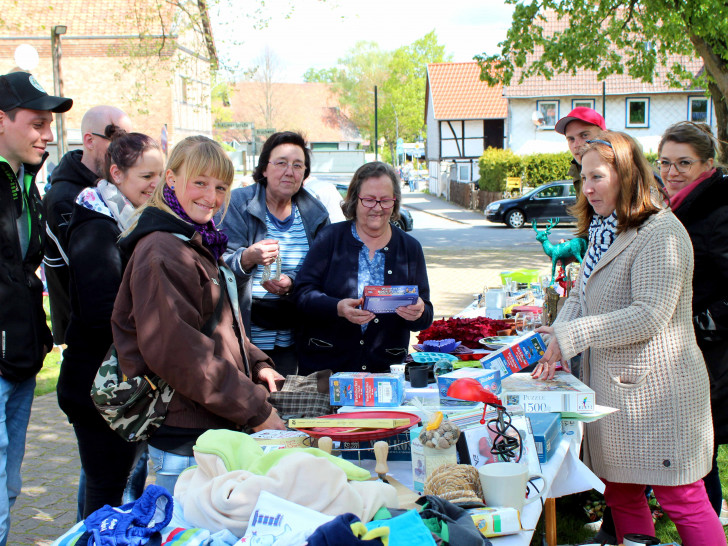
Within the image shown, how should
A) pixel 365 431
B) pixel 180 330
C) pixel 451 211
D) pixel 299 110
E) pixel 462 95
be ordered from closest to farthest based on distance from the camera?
pixel 180 330 < pixel 365 431 < pixel 451 211 < pixel 462 95 < pixel 299 110

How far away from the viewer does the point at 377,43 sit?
81.6 metres

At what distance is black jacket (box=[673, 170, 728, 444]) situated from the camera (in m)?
3.07

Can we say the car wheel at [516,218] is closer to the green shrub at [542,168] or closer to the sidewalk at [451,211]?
the sidewalk at [451,211]

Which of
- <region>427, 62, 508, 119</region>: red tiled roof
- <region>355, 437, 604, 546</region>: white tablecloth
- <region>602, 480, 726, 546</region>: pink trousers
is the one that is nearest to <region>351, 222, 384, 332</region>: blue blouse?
<region>355, 437, 604, 546</region>: white tablecloth

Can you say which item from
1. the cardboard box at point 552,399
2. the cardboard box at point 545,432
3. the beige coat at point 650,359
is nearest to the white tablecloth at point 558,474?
the cardboard box at point 545,432

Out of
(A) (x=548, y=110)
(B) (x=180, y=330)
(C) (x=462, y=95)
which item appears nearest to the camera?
(B) (x=180, y=330)

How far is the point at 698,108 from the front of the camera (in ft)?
112

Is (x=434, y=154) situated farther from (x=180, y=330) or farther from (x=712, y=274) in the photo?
(x=180, y=330)

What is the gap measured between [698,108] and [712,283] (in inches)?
1388

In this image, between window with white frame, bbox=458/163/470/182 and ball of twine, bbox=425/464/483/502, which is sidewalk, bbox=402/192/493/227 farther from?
ball of twine, bbox=425/464/483/502

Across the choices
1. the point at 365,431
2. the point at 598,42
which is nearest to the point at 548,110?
the point at 598,42

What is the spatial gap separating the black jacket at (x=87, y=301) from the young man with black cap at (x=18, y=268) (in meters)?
0.16

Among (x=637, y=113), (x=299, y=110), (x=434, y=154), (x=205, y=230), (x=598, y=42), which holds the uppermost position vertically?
(x=299, y=110)

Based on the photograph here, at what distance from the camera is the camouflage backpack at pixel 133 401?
2.31 metres
